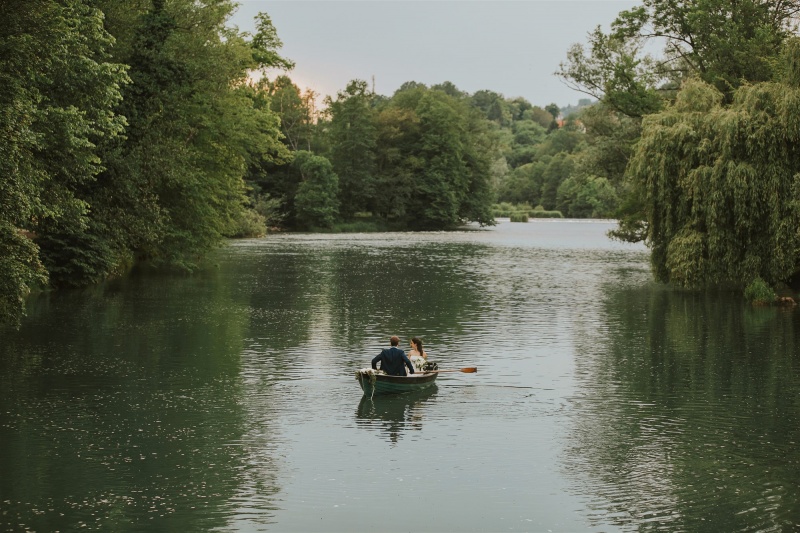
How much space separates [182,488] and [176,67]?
35.3 metres

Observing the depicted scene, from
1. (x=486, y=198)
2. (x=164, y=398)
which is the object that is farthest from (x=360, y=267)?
(x=486, y=198)

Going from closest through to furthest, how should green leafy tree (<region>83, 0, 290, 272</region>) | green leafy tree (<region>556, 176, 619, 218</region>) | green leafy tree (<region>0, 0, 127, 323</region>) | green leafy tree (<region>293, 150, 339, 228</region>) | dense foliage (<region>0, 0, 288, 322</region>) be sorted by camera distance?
green leafy tree (<region>0, 0, 127, 323</region>), dense foliage (<region>0, 0, 288, 322</region>), green leafy tree (<region>83, 0, 290, 272</region>), green leafy tree (<region>293, 150, 339, 228</region>), green leafy tree (<region>556, 176, 619, 218</region>)

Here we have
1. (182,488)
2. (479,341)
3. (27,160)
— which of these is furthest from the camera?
(479,341)

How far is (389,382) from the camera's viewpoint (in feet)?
73.3

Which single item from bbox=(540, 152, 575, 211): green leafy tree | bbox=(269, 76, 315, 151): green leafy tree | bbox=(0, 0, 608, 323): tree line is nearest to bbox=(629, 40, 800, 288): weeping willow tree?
bbox=(0, 0, 608, 323): tree line

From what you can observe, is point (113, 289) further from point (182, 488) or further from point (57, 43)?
point (182, 488)

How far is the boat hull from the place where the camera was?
21.9m

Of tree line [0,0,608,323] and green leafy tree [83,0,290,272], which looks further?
green leafy tree [83,0,290,272]

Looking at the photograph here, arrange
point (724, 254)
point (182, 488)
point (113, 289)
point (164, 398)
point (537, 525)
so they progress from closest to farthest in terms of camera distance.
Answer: point (537, 525) → point (182, 488) → point (164, 398) → point (724, 254) → point (113, 289)

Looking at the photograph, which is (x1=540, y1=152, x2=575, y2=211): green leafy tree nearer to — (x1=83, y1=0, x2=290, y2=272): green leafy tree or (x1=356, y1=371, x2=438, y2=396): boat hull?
(x1=83, y1=0, x2=290, y2=272): green leafy tree

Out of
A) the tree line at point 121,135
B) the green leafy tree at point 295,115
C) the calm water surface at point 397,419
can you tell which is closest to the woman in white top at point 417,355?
the calm water surface at point 397,419

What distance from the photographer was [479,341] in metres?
30.8

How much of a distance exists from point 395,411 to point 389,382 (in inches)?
49.3

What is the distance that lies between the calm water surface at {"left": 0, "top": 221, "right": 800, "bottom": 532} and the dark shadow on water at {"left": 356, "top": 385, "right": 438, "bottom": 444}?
8cm
